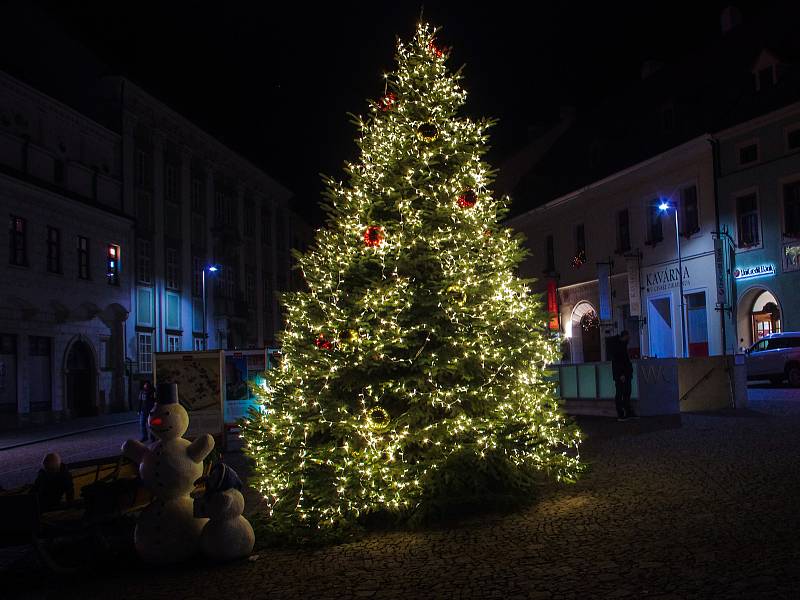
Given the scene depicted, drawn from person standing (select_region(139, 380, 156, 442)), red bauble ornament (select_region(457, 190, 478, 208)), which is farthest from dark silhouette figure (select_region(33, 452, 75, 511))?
person standing (select_region(139, 380, 156, 442))

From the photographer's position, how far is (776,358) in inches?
1089

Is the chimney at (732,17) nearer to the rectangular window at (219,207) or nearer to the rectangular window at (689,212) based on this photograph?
the rectangular window at (689,212)

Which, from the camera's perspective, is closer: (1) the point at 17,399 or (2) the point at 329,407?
(2) the point at 329,407

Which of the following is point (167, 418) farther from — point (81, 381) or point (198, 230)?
point (198, 230)

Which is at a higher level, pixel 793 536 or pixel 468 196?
pixel 468 196

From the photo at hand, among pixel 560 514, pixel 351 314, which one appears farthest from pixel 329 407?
pixel 560 514

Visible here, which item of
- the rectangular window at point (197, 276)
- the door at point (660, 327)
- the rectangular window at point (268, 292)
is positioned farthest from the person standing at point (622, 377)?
the rectangular window at point (268, 292)

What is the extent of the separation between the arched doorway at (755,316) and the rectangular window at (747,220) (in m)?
1.97

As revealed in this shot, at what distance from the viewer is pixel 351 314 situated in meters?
8.89

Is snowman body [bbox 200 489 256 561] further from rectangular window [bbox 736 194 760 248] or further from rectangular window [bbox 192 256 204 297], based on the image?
rectangular window [bbox 192 256 204 297]

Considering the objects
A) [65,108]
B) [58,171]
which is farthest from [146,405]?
[65,108]

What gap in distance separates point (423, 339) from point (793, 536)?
3972 millimetres

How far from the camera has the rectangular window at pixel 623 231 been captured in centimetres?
3912

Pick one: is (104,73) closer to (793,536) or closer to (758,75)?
(758,75)
